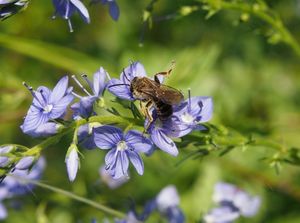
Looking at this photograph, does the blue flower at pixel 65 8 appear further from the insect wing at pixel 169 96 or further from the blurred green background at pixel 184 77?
the blurred green background at pixel 184 77

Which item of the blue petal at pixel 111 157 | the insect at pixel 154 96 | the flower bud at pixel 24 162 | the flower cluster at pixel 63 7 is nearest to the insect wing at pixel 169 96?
the insect at pixel 154 96

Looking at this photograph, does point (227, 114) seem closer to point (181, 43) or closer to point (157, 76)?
point (181, 43)

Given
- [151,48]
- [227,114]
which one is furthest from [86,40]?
[227,114]

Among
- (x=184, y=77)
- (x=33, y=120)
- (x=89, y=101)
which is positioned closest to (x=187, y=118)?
(x=89, y=101)

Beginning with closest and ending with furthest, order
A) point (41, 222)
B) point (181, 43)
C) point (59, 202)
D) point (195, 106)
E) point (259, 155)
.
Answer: point (195, 106)
point (41, 222)
point (59, 202)
point (259, 155)
point (181, 43)

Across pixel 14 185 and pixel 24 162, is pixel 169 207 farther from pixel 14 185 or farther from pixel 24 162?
pixel 24 162

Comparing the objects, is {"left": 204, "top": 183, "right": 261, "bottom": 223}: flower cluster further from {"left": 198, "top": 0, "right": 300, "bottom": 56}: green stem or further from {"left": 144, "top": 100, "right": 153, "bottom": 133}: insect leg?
{"left": 144, "top": 100, "right": 153, "bottom": 133}: insect leg

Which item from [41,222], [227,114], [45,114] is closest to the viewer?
[45,114]

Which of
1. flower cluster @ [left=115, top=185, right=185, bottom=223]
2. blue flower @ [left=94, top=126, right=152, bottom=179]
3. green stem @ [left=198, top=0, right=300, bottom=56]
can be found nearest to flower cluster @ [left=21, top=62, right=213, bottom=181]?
blue flower @ [left=94, top=126, right=152, bottom=179]
